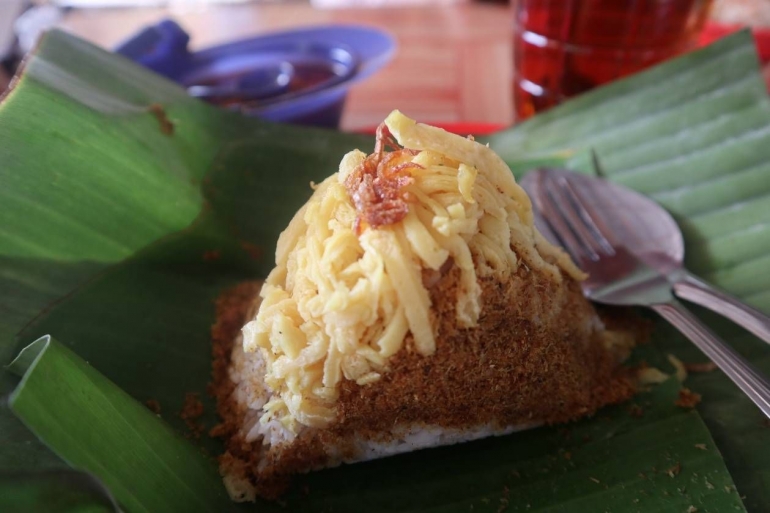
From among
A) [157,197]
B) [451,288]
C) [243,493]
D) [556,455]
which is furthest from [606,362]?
[157,197]

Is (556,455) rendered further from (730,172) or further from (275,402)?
(730,172)

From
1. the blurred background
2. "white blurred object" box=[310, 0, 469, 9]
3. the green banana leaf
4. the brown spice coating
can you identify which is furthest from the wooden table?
the brown spice coating

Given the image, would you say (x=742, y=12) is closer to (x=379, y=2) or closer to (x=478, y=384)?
(x=379, y=2)

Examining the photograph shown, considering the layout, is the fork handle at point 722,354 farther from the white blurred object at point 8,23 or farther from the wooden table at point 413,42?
the white blurred object at point 8,23

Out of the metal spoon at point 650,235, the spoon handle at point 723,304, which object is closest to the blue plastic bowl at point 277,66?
the metal spoon at point 650,235

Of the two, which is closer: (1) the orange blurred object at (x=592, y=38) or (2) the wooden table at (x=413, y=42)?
(1) the orange blurred object at (x=592, y=38)

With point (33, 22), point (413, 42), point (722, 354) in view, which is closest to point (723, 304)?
point (722, 354)

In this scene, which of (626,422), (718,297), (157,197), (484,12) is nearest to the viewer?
(626,422)

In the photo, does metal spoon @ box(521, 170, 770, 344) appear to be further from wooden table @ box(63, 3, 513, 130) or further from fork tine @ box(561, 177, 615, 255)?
wooden table @ box(63, 3, 513, 130)
